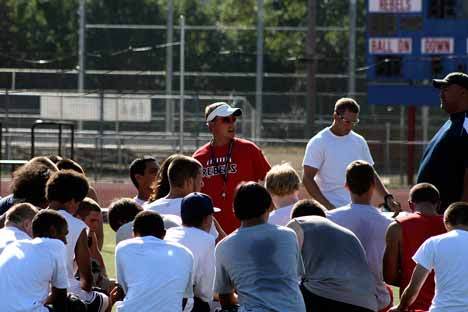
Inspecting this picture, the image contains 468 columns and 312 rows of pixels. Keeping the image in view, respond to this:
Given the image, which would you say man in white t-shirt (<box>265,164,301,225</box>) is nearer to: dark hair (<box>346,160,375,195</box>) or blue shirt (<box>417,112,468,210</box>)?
dark hair (<box>346,160,375,195</box>)

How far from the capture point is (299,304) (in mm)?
7012

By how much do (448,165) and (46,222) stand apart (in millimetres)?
3022

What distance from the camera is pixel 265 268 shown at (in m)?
7.04

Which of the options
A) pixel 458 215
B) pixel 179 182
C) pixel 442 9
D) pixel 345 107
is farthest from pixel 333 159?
pixel 442 9

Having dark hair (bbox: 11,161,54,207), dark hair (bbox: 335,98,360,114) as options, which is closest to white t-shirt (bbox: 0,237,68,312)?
dark hair (bbox: 11,161,54,207)

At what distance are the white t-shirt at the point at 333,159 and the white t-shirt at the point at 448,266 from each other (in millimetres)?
3329

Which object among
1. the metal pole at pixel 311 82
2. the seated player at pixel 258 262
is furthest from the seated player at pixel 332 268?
the metal pole at pixel 311 82

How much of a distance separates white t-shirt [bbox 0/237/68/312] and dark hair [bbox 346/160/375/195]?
6.67 ft

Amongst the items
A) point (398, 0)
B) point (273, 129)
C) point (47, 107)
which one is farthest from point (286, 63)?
point (398, 0)

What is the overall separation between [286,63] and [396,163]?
16553mm

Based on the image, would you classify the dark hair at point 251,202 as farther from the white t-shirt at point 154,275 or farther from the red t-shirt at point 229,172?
the red t-shirt at point 229,172

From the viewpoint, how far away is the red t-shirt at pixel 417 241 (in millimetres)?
7602

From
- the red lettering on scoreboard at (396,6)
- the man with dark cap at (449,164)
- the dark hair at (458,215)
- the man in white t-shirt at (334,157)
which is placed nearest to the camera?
the dark hair at (458,215)

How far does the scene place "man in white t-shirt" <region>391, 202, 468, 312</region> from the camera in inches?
278
